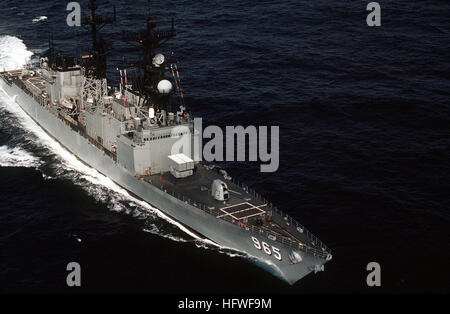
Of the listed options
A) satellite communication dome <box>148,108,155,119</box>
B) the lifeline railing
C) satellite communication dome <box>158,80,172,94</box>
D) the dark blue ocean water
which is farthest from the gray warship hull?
satellite communication dome <box>158,80,172,94</box>

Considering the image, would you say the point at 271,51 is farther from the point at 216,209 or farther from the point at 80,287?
the point at 80,287

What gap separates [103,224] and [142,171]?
24.3 ft

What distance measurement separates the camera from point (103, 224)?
5250cm

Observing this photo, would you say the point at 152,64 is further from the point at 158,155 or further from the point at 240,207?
the point at 240,207

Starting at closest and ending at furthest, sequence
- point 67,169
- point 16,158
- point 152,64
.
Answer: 1. point 152,64
2. point 67,169
3. point 16,158

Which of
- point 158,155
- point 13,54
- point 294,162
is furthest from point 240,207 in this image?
point 13,54

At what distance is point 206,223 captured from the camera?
49.8m

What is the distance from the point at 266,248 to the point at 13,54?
75011 mm

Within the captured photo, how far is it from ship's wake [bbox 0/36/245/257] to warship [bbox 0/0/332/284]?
2.78 feet

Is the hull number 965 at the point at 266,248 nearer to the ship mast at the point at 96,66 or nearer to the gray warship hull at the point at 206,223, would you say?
the gray warship hull at the point at 206,223

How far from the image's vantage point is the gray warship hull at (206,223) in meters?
44.5

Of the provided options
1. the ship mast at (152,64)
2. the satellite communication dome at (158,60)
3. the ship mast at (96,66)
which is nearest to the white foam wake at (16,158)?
the ship mast at (96,66)

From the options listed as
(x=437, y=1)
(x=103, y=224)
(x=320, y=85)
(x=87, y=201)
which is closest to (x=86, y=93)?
(x=87, y=201)

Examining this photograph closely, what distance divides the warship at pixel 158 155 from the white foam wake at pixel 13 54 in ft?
76.8
